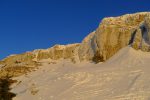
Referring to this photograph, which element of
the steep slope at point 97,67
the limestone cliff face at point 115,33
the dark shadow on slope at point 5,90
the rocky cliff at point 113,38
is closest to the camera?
the dark shadow on slope at point 5,90

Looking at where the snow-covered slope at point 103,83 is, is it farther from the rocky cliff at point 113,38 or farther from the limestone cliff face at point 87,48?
the limestone cliff face at point 87,48

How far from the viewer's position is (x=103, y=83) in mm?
44781

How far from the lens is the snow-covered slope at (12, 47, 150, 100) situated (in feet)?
132

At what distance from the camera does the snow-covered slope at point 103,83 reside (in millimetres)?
40091

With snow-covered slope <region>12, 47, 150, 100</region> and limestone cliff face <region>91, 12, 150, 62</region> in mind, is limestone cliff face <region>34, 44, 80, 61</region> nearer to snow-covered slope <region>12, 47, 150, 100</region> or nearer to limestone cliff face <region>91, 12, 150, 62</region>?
limestone cliff face <region>91, 12, 150, 62</region>

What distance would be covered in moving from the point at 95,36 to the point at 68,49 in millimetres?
9599

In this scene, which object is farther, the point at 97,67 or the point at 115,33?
the point at 115,33

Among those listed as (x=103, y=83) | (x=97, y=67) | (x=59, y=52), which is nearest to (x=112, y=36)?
(x=97, y=67)

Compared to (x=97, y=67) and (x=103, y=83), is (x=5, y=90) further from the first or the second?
(x=97, y=67)

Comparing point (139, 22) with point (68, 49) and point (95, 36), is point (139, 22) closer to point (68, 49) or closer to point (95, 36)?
point (95, 36)

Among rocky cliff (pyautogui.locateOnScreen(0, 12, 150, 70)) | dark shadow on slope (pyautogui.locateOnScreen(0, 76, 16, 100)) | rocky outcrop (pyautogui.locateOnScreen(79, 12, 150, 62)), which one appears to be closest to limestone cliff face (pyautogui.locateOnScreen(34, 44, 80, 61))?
rocky cliff (pyautogui.locateOnScreen(0, 12, 150, 70))

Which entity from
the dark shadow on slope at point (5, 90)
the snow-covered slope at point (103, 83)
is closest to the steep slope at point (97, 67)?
the snow-covered slope at point (103, 83)

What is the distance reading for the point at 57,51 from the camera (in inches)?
2876

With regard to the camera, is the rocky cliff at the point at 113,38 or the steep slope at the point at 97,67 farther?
the rocky cliff at the point at 113,38
